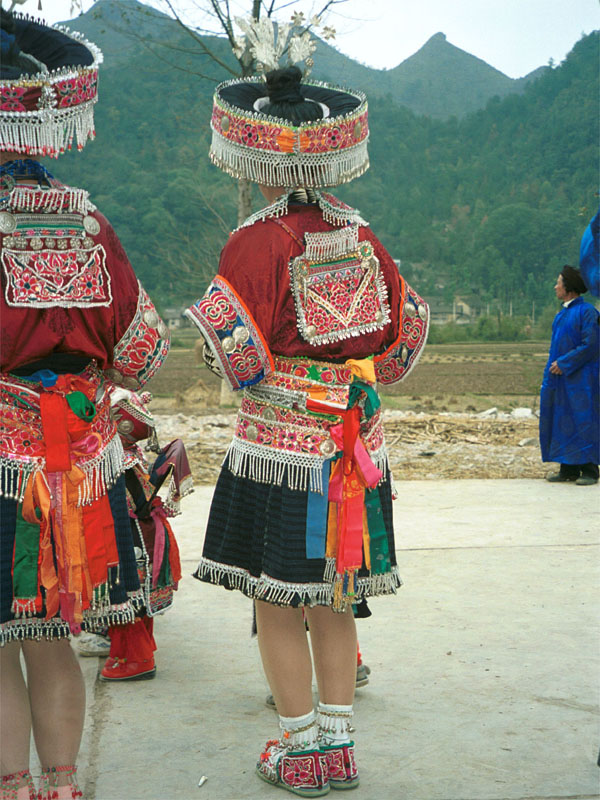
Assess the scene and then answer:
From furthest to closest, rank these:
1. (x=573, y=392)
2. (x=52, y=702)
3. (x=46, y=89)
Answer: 1. (x=573, y=392)
2. (x=52, y=702)
3. (x=46, y=89)

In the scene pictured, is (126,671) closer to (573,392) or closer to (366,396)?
(366,396)

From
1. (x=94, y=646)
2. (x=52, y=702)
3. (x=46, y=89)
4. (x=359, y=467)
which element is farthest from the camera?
(x=94, y=646)

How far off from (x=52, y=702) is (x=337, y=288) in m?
1.32

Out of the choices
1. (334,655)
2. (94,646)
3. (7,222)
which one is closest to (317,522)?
(334,655)

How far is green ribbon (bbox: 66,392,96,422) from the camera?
2.22 m

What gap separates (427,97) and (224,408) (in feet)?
267

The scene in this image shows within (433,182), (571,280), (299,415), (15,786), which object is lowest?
(433,182)

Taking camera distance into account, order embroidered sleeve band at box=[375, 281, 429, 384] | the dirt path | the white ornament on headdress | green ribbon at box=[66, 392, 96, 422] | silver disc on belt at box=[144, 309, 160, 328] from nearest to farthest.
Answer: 1. green ribbon at box=[66, 392, 96, 422]
2. silver disc on belt at box=[144, 309, 160, 328]
3. the white ornament on headdress
4. embroidered sleeve band at box=[375, 281, 429, 384]
5. the dirt path

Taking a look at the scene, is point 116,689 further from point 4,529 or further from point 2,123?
point 2,123

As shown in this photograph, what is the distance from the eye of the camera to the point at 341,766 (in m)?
2.50

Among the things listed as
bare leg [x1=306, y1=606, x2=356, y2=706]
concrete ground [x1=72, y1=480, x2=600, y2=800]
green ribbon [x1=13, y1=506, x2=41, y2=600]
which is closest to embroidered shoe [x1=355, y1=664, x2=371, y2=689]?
concrete ground [x1=72, y1=480, x2=600, y2=800]

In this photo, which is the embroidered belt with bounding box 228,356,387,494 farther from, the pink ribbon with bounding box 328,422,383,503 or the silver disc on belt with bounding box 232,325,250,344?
the silver disc on belt with bounding box 232,325,250,344

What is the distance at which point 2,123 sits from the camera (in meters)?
2.09

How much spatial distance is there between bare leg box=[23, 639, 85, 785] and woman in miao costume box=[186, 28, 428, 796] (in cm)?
48
